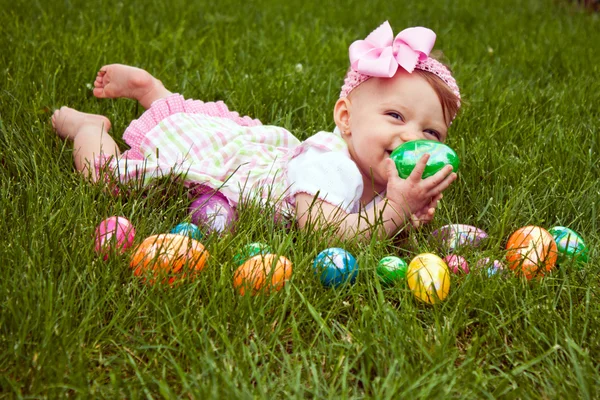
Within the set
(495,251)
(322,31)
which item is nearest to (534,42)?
(322,31)

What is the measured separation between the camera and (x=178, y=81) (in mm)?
3410

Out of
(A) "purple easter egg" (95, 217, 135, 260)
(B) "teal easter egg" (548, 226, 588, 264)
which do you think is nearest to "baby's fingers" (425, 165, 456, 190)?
(B) "teal easter egg" (548, 226, 588, 264)

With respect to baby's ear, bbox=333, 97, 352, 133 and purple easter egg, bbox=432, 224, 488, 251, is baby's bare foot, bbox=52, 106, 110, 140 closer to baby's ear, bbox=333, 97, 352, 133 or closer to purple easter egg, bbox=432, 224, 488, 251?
baby's ear, bbox=333, 97, 352, 133

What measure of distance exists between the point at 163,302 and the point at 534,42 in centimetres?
403

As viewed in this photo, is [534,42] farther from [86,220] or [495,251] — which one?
[86,220]

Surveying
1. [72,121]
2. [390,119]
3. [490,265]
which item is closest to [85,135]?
[72,121]

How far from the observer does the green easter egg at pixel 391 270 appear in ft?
6.22

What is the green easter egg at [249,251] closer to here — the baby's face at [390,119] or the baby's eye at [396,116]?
the baby's face at [390,119]

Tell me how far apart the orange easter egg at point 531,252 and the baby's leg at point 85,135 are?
136 cm

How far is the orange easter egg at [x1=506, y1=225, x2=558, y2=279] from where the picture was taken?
6.36 ft

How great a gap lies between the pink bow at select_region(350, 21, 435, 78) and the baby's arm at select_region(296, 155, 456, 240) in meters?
0.34

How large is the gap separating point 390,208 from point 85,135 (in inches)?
46.9

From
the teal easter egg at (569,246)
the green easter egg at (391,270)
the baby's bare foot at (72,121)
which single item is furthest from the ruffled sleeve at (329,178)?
the baby's bare foot at (72,121)

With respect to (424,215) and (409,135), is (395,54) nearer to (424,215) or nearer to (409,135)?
(409,135)
